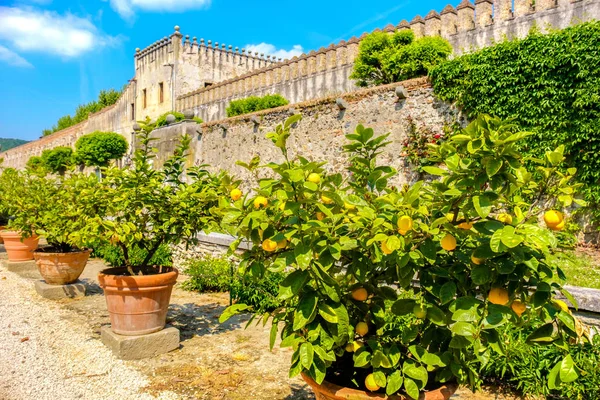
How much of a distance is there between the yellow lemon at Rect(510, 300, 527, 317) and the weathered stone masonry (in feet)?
25.4

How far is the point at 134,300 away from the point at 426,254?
2.98 meters

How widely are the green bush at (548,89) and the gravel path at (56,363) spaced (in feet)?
18.8

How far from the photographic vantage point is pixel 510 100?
755 centimetres

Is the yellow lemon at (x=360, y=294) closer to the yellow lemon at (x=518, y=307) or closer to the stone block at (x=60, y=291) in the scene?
the yellow lemon at (x=518, y=307)

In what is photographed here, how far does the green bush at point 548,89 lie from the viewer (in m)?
6.64

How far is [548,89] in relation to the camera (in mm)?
7082

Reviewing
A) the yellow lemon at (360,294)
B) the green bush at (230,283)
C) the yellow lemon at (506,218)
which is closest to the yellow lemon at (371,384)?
the yellow lemon at (360,294)

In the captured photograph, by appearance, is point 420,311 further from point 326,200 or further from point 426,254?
point 326,200

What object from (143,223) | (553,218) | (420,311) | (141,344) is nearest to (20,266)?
(143,223)

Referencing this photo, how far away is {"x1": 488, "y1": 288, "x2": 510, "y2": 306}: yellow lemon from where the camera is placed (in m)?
1.40

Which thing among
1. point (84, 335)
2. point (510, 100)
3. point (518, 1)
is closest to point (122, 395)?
point (84, 335)

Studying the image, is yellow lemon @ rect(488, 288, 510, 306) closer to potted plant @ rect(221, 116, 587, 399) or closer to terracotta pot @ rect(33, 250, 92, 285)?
potted plant @ rect(221, 116, 587, 399)

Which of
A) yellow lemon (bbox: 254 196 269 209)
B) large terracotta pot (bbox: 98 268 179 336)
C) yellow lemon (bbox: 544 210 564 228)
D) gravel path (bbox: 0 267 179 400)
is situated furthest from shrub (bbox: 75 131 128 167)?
yellow lemon (bbox: 544 210 564 228)

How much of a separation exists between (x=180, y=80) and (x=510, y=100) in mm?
21049
